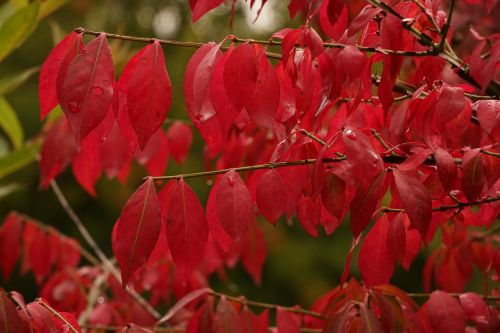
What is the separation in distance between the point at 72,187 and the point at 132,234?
219 inches

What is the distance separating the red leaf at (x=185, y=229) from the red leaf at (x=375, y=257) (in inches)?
13.0

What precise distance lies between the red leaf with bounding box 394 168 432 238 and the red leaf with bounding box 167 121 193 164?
3.39 feet

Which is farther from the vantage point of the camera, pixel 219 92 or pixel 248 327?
pixel 248 327

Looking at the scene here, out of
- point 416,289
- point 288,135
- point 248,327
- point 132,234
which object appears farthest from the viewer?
point 416,289

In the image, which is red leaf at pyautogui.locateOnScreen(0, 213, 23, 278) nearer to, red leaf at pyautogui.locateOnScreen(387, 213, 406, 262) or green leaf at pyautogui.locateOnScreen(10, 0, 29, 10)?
green leaf at pyautogui.locateOnScreen(10, 0, 29, 10)

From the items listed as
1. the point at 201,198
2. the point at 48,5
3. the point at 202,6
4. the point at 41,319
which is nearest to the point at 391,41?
the point at 202,6

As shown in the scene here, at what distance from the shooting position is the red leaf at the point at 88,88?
0.98 m

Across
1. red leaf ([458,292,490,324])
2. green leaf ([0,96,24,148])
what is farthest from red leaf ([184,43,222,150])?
green leaf ([0,96,24,148])

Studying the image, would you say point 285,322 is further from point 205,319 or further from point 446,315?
point 446,315

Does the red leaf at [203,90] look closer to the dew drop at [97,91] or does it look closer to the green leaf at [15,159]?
the dew drop at [97,91]

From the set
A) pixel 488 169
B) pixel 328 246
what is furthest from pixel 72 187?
pixel 488 169

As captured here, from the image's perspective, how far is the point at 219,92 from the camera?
110 centimetres

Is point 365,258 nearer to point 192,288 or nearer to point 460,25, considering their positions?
point 192,288

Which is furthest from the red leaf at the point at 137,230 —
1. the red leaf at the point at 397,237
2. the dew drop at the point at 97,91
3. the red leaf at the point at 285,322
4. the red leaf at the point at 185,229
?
the red leaf at the point at 285,322
